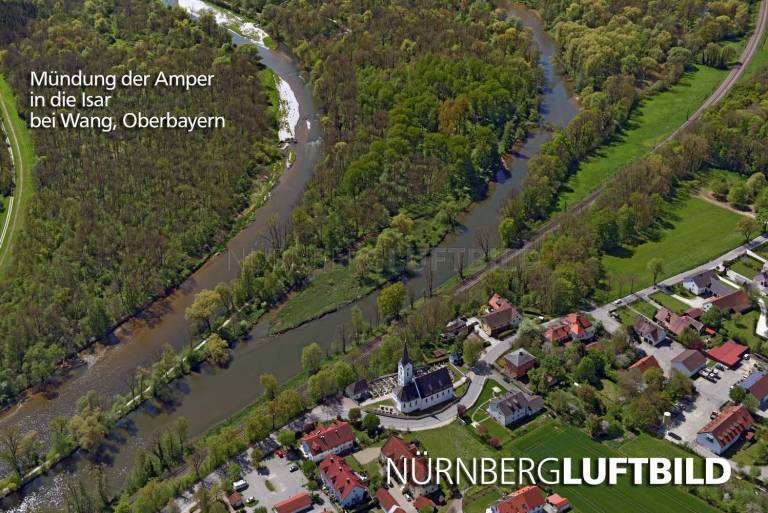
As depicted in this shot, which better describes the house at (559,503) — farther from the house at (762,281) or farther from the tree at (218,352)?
the house at (762,281)

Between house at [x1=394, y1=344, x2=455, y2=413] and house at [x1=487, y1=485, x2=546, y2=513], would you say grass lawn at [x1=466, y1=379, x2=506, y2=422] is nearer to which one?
house at [x1=394, y1=344, x2=455, y2=413]

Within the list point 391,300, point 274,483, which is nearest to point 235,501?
point 274,483

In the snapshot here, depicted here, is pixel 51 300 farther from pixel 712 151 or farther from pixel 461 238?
Result: pixel 712 151

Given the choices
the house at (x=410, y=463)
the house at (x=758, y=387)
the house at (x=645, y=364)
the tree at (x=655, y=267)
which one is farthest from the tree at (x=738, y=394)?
the house at (x=410, y=463)

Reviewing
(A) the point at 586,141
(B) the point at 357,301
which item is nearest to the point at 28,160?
(B) the point at 357,301

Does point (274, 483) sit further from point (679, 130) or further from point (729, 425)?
point (679, 130)
